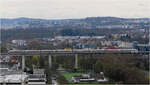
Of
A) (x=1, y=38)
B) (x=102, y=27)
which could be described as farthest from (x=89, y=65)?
(x=102, y=27)

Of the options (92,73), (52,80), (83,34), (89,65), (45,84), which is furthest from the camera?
(83,34)

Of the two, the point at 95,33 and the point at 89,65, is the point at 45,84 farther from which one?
the point at 95,33

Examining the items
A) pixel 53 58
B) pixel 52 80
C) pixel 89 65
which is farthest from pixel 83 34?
pixel 52 80

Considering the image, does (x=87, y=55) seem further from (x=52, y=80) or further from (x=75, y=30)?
(x=75, y=30)

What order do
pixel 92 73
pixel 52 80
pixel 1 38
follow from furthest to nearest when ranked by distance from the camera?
pixel 1 38 → pixel 92 73 → pixel 52 80

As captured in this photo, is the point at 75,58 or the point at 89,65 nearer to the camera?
the point at 89,65

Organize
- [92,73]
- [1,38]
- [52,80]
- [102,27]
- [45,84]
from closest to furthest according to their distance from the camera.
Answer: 1. [45,84]
2. [52,80]
3. [92,73]
4. [1,38]
5. [102,27]

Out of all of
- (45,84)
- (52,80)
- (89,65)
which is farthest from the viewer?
(89,65)

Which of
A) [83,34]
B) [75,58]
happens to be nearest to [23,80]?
[75,58]

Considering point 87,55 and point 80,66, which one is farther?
point 87,55
